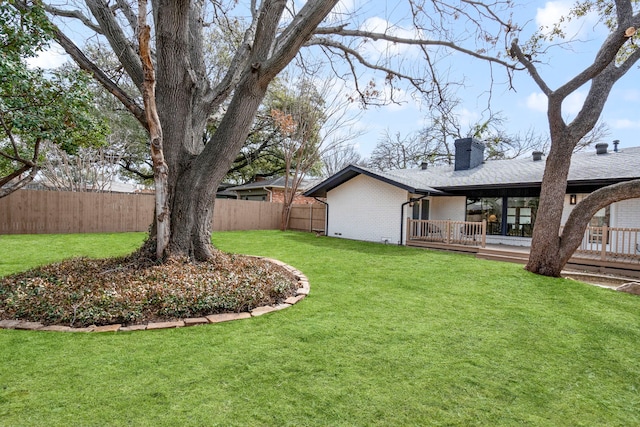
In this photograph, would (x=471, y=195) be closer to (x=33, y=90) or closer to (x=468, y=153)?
(x=468, y=153)

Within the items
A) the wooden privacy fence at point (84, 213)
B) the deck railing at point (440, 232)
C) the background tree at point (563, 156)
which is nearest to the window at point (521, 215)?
the deck railing at point (440, 232)

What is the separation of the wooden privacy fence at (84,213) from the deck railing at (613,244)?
9795 mm

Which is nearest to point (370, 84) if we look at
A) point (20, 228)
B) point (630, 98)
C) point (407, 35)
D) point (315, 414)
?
point (407, 35)

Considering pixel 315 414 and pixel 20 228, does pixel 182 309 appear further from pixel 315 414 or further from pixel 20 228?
pixel 20 228

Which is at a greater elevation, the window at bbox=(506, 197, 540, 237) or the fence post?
the window at bbox=(506, 197, 540, 237)

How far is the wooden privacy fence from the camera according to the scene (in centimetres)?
1008

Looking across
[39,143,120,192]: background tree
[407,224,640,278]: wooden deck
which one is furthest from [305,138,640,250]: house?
[39,143,120,192]: background tree

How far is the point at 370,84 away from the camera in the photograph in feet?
25.2

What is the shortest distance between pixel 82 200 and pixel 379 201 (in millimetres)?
10821

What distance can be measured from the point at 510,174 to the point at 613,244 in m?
3.83

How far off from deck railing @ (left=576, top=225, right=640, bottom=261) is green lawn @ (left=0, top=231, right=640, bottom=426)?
499 centimetres

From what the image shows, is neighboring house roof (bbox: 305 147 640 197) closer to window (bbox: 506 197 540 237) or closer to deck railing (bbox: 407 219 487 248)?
window (bbox: 506 197 540 237)

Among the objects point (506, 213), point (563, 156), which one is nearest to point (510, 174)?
point (506, 213)

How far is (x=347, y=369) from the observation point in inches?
101
